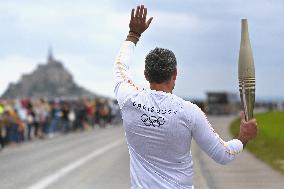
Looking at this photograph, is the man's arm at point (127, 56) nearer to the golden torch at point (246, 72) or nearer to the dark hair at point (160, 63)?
the dark hair at point (160, 63)

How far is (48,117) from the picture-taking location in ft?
117

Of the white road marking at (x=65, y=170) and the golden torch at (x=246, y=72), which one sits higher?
the golden torch at (x=246, y=72)

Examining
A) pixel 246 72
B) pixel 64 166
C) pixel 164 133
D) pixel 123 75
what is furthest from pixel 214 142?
pixel 64 166

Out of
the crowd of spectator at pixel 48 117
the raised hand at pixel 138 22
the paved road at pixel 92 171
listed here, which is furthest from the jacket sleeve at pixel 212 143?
the crowd of spectator at pixel 48 117

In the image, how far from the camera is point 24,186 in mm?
15047

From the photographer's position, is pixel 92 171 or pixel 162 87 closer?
pixel 162 87

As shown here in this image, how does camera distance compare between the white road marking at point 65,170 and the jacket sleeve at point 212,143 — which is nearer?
the jacket sleeve at point 212,143

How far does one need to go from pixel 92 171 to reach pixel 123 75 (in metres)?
13.9

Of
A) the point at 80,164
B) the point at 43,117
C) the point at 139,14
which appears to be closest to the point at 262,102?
the point at 43,117

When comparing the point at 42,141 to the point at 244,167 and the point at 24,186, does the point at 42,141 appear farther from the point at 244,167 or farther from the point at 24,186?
the point at 24,186

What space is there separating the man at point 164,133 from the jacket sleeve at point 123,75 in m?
0.03

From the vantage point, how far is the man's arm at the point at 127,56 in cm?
445

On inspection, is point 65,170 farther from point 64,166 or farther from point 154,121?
point 154,121

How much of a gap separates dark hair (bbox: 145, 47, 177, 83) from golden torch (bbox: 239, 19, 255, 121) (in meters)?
0.53
